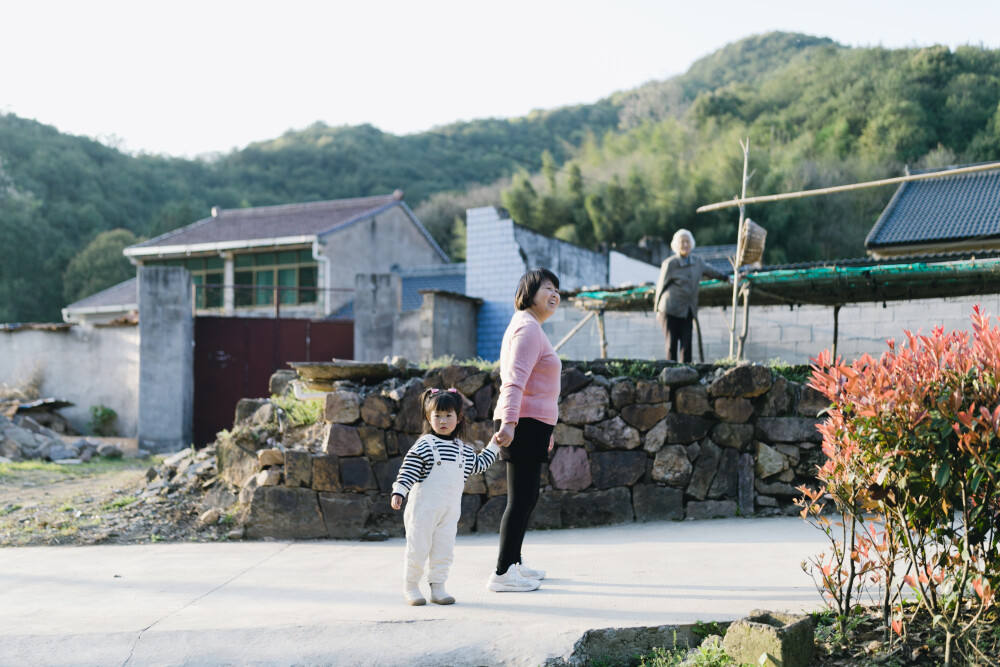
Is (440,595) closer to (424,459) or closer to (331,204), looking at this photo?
(424,459)

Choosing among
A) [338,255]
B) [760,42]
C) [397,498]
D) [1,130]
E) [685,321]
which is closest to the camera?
[397,498]

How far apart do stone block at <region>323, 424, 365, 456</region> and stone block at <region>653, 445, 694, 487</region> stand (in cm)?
233

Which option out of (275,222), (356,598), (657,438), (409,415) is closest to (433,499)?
(356,598)

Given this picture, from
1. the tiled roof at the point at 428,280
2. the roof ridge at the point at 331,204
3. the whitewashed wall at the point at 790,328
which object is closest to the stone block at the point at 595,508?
the whitewashed wall at the point at 790,328

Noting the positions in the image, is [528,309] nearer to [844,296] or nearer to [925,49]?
[844,296]

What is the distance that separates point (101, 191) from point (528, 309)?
38.0 meters

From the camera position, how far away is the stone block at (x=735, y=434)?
620 cm

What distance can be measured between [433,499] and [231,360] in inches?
403

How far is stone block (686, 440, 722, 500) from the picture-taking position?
6.18 metres

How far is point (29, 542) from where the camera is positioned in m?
5.75

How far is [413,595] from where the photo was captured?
3.65m

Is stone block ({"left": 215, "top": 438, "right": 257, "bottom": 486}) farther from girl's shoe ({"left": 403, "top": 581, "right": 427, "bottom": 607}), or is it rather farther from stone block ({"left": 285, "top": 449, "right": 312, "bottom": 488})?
girl's shoe ({"left": 403, "top": 581, "right": 427, "bottom": 607})

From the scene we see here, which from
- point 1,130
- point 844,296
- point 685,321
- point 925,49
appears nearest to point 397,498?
point 685,321

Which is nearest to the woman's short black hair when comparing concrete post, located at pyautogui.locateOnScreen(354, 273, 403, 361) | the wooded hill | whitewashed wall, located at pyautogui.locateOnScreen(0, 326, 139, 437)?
concrete post, located at pyautogui.locateOnScreen(354, 273, 403, 361)
